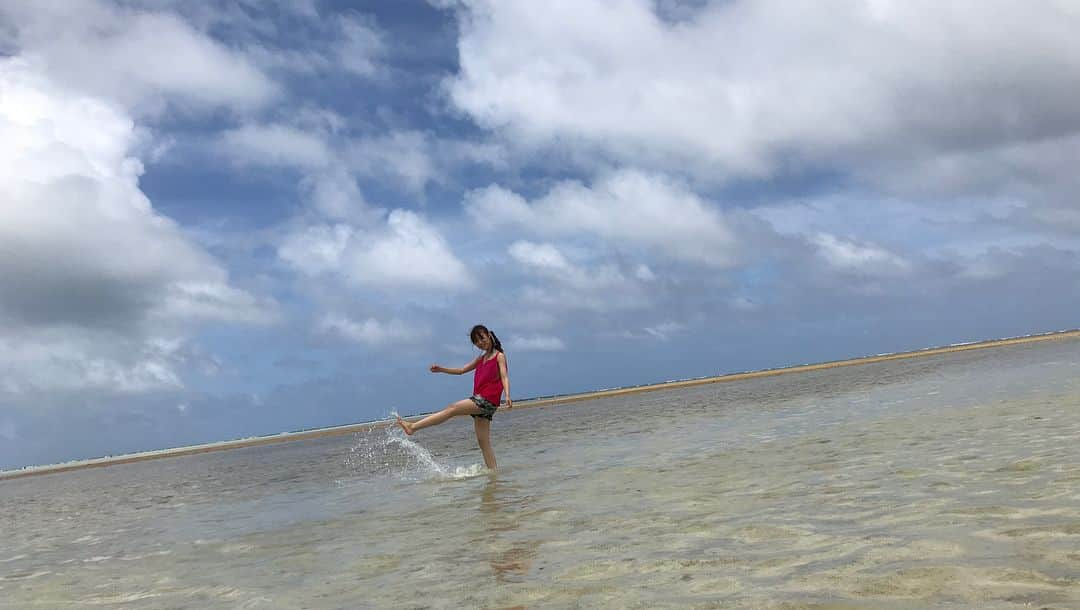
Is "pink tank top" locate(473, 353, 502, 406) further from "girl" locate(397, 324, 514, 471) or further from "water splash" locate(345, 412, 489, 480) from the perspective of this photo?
"water splash" locate(345, 412, 489, 480)

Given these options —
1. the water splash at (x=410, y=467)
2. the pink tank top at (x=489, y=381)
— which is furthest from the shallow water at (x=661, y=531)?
the pink tank top at (x=489, y=381)

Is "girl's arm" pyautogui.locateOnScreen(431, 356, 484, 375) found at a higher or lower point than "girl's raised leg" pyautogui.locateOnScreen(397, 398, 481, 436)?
higher

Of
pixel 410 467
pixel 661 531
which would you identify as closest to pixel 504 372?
pixel 410 467

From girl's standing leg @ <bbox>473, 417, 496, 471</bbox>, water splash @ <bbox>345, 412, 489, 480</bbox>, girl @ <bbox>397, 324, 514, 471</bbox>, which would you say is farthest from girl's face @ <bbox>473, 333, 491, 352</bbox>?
water splash @ <bbox>345, 412, 489, 480</bbox>

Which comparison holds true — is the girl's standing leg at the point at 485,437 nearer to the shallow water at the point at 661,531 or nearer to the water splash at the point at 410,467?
the water splash at the point at 410,467

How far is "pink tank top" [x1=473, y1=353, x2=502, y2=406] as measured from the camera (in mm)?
14977

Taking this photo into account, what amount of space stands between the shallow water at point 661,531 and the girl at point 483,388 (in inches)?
48.6

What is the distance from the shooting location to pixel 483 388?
15008 millimetres

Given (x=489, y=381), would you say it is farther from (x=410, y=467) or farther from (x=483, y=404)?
(x=410, y=467)

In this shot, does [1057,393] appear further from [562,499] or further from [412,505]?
[412,505]

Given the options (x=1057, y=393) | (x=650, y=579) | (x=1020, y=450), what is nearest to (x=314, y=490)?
(x=650, y=579)

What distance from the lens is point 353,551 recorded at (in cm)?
842

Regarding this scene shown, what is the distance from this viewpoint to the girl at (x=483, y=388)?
1479 centimetres

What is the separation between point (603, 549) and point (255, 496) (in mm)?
12449
